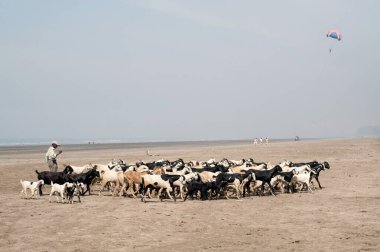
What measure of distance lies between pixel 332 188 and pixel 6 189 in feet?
46.5

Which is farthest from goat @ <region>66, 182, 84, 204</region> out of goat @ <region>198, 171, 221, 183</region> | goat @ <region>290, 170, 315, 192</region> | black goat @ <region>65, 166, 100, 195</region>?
goat @ <region>290, 170, 315, 192</region>

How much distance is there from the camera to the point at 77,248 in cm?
999

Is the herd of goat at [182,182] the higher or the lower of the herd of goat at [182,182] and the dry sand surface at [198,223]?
the higher

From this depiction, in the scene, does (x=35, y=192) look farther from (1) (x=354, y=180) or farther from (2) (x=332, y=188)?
(1) (x=354, y=180)

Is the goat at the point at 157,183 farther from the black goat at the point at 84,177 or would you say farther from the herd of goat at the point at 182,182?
the black goat at the point at 84,177

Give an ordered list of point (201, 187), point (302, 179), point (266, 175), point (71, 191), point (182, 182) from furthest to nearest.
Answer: point (302, 179) → point (266, 175) → point (182, 182) → point (201, 187) → point (71, 191)

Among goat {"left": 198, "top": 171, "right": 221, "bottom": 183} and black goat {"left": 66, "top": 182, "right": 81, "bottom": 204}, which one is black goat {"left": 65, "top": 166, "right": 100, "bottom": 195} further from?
goat {"left": 198, "top": 171, "right": 221, "bottom": 183}

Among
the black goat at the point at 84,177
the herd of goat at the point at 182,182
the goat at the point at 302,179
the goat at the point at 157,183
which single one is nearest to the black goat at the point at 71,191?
the herd of goat at the point at 182,182

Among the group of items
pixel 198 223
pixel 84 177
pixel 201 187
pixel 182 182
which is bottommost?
pixel 198 223

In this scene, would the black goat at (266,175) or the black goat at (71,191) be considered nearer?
the black goat at (71,191)

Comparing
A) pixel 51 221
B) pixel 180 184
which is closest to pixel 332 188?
pixel 180 184

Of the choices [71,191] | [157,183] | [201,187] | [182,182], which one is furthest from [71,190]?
[201,187]

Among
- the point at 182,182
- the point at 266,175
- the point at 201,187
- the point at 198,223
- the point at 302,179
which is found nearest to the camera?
the point at 198,223

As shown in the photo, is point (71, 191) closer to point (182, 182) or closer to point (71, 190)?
point (71, 190)
